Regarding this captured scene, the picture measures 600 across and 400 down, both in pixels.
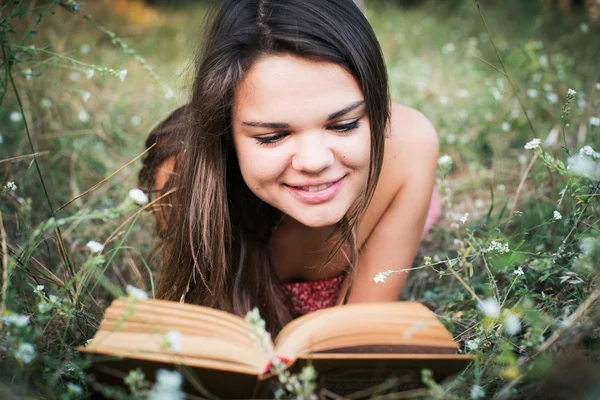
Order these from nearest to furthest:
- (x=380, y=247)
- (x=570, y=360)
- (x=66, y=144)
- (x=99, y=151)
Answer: (x=570, y=360), (x=380, y=247), (x=66, y=144), (x=99, y=151)

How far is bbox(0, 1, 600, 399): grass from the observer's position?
1298mm

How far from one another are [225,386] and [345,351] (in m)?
0.25

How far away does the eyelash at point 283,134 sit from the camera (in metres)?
1.59

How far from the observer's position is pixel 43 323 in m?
1.58

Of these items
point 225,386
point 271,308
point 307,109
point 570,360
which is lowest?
point 271,308

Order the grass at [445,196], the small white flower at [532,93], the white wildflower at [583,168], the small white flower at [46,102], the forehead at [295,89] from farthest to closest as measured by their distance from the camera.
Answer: the small white flower at [532,93] → the small white flower at [46,102] → the forehead at [295,89] → the white wildflower at [583,168] → the grass at [445,196]

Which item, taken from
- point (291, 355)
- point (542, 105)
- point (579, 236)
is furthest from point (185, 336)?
point (542, 105)

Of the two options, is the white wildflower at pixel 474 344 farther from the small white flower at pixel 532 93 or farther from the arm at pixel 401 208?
the small white flower at pixel 532 93

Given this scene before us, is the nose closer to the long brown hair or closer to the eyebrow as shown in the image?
the eyebrow

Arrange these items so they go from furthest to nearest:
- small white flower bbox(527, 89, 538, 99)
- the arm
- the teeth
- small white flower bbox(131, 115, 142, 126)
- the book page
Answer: small white flower bbox(131, 115, 142, 126)
small white flower bbox(527, 89, 538, 99)
the arm
the teeth
the book page

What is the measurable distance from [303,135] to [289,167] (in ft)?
0.35

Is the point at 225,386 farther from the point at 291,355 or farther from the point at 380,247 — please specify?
the point at 380,247

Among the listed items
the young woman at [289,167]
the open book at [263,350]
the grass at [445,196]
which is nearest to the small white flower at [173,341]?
the open book at [263,350]

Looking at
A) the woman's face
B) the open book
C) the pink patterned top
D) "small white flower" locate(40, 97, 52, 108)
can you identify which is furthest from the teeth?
"small white flower" locate(40, 97, 52, 108)
